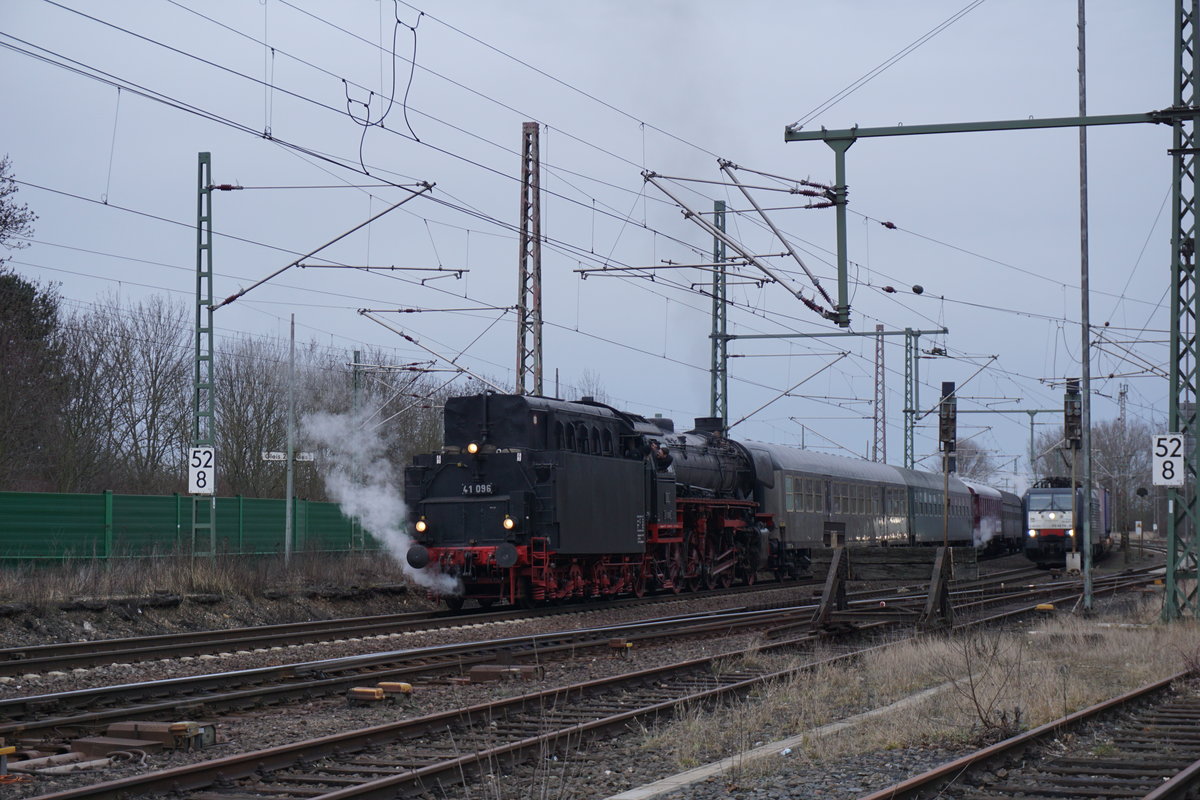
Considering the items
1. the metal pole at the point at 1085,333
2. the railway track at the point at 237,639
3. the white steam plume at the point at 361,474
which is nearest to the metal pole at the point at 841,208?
the metal pole at the point at 1085,333

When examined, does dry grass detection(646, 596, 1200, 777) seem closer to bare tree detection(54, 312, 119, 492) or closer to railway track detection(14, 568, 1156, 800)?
railway track detection(14, 568, 1156, 800)

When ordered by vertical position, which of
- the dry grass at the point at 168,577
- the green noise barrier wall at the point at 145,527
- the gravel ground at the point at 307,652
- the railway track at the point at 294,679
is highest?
the green noise barrier wall at the point at 145,527

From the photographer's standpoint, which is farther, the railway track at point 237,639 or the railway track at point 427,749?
the railway track at point 237,639

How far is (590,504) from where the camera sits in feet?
68.8

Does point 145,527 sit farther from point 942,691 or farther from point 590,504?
point 942,691

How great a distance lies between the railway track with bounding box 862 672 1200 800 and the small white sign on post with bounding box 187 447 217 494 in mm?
14397

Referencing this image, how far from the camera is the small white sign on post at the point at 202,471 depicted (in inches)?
793

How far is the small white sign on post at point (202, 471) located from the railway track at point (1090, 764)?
47.2 feet

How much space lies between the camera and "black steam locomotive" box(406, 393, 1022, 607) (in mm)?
19984

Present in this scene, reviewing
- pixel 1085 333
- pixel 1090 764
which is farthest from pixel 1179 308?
pixel 1090 764

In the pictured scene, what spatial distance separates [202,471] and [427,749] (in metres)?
12.6

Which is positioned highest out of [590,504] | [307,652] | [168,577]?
[590,504]

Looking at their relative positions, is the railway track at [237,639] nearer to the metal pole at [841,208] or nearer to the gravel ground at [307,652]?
the gravel ground at [307,652]

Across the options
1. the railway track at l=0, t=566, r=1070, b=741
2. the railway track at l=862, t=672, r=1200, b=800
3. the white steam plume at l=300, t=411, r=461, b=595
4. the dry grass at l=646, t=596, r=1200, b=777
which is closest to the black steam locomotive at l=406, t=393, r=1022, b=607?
the railway track at l=0, t=566, r=1070, b=741
